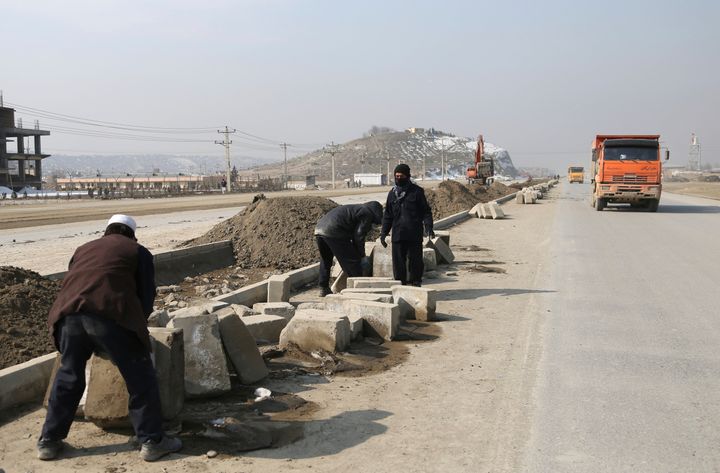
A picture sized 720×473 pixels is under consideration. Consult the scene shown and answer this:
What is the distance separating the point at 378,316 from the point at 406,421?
248cm

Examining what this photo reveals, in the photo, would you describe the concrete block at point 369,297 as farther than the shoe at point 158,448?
Yes

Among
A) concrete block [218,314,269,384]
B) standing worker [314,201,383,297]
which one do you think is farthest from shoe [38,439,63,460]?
standing worker [314,201,383,297]

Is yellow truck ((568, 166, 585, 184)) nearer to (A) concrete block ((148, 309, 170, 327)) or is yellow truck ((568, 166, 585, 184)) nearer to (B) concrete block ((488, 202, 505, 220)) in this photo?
(B) concrete block ((488, 202, 505, 220))

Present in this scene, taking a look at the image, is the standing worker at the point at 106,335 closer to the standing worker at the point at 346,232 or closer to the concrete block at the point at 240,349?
the concrete block at the point at 240,349

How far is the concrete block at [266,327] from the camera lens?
22.2ft

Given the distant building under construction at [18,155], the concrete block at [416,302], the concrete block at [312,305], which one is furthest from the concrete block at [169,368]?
the distant building under construction at [18,155]

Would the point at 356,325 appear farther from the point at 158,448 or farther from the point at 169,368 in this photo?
the point at 158,448

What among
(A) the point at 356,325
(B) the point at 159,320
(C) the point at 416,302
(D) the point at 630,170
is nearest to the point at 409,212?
(C) the point at 416,302

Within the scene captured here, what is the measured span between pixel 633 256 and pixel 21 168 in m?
64.4

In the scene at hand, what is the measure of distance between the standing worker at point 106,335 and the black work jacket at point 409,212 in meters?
5.17

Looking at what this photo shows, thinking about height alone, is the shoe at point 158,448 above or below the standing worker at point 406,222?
below

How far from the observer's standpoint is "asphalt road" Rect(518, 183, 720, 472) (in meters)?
4.12

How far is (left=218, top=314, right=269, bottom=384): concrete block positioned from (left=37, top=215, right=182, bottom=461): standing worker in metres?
1.16

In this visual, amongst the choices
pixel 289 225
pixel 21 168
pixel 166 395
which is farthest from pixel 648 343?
pixel 21 168
